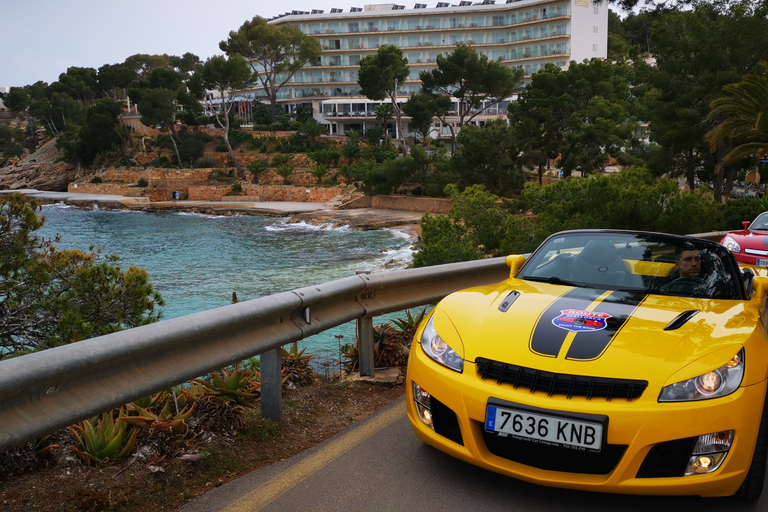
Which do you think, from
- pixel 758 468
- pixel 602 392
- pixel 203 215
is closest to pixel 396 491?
pixel 602 392

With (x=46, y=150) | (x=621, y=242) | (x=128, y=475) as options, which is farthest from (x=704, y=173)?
(x=46, y=150)

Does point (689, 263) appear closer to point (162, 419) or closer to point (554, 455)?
point (554, 455)

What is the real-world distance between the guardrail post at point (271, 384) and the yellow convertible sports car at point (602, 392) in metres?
0.98

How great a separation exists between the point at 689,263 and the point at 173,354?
3.40 metres

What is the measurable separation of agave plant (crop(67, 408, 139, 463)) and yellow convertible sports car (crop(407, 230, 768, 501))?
161 centimetres

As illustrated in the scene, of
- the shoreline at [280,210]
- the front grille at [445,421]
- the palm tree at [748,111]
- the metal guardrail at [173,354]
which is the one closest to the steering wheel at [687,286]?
the front grille at [445,421]

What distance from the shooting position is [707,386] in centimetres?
328

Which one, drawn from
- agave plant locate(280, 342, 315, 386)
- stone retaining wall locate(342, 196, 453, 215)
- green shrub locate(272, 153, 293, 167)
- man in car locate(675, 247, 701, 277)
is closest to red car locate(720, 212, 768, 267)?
man in car locate(675, 247, 701, 277)

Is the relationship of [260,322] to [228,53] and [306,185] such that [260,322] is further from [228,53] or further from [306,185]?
[228,53]

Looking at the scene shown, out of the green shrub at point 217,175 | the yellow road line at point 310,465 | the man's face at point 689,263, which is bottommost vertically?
the green shrub at point 217,175

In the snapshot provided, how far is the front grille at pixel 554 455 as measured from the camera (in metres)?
3.21

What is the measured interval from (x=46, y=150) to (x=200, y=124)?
32.0m

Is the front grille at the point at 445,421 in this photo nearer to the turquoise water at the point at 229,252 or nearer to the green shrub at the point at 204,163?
the turquoise water at the point at 229,252

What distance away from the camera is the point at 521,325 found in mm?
3822
